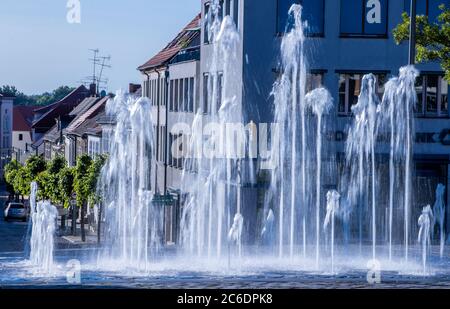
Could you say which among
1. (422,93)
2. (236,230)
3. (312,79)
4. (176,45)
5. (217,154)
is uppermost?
(176,45)

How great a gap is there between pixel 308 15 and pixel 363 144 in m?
4.63

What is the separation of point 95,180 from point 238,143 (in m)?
11.9

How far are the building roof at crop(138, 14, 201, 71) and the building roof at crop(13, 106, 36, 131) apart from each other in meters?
61.0

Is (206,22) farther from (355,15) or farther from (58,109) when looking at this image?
(58,109)

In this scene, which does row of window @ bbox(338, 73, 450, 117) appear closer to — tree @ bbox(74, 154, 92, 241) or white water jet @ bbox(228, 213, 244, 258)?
white water jet @ bbox(228, 213, 244, 258)

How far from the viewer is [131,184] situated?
4553cm

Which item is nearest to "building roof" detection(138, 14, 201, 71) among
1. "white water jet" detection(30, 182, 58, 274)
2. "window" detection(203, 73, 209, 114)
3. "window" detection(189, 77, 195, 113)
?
"window" detection(189, 77, 195, 113)

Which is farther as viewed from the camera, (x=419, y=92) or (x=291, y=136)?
(x=419, y=92)

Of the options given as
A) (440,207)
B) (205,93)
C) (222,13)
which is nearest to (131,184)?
(205,93)

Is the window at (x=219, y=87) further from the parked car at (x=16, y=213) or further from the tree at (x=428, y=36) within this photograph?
the parked car at (x=16, y=213)

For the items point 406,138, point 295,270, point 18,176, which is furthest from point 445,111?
point 18,176

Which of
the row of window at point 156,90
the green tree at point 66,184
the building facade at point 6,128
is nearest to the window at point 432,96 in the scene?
the row of window at point 156,90

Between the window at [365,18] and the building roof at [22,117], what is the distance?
74310 mm

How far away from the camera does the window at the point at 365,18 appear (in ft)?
122
